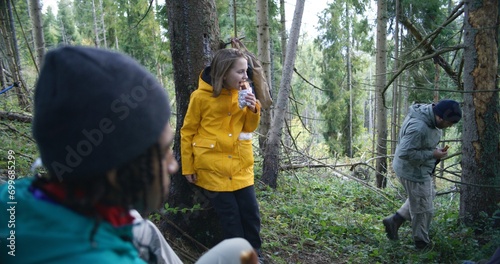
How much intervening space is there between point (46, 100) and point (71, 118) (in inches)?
3.3

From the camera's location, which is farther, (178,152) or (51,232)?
(178,152)

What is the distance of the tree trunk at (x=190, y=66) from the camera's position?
3395 millimetres

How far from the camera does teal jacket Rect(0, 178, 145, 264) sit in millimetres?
878

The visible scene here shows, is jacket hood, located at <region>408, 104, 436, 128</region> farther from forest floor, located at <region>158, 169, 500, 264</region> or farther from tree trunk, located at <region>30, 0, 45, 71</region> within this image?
tree trunk, located at <region>30, 0, 45, 71</region>

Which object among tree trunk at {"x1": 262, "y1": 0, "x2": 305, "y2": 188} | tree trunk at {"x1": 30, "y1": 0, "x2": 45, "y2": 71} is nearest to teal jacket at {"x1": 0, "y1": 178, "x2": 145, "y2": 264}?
tree trunk at {"x1": 262, "y1": 0, "x2": 305, "y2": 188}

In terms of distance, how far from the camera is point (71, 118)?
1.00m

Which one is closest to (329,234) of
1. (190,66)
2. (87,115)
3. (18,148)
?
(190,66)

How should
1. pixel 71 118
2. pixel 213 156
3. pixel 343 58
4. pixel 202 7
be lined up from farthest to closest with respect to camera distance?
pixel 343 58
pixel 202 7
pixel 213 156
pixel 71 118

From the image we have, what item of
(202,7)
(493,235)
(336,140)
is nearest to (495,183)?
(493,235)

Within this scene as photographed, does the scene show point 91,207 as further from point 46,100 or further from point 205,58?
point 205,58

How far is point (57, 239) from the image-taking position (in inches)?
34.7

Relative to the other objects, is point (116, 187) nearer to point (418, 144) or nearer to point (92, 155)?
point (92, 155)

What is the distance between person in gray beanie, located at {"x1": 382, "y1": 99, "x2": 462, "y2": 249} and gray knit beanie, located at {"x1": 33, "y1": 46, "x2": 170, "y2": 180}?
169 inches

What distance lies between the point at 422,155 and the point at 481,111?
1.00m
